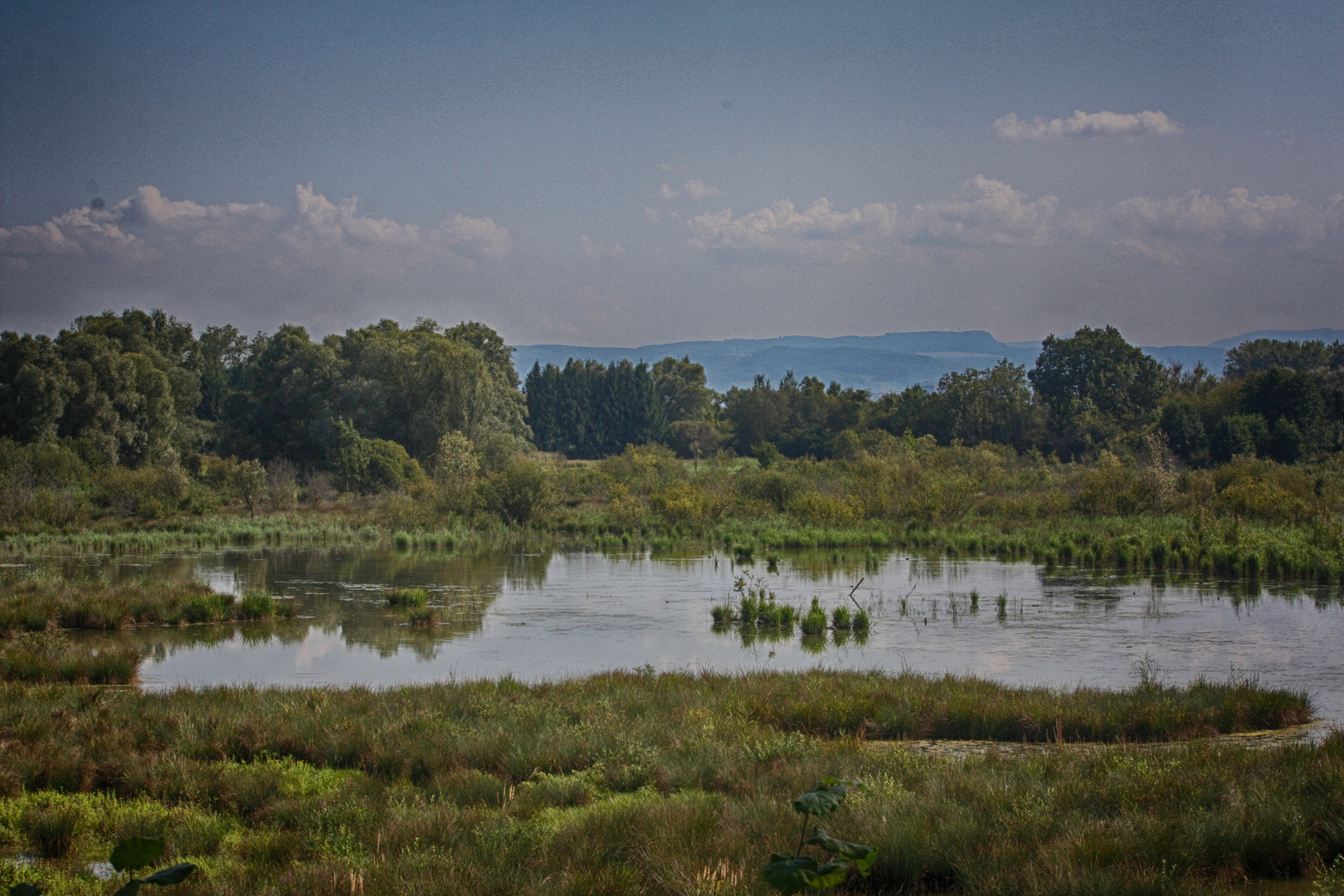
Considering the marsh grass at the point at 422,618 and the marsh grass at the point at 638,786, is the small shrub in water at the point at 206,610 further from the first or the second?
the marsh grass at the point at 638,786

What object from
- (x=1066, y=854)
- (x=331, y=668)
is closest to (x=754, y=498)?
(x=331, y=668)

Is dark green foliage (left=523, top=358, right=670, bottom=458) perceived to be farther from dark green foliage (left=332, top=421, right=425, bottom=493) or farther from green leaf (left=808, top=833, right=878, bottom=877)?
green leaf (left=808, top=833, right=878, bottom=877)

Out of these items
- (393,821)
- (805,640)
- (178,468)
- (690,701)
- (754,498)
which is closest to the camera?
(393,821)

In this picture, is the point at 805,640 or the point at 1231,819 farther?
the point at 805,640

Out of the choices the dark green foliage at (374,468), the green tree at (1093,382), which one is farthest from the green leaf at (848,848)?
the green tree at (1093,382)

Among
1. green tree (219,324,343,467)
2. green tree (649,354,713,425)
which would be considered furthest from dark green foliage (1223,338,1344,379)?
green tree (219,324,343,467)

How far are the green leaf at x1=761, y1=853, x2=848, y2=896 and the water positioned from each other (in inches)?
380

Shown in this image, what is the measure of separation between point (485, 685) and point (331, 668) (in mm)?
4056

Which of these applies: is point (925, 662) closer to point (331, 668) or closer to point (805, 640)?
point (805, 640)

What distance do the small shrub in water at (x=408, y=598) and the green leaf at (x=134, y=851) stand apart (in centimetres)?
1644

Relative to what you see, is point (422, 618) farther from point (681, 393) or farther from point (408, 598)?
point (681, 393)

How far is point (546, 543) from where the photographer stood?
33.8 metres

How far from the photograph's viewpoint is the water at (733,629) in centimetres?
1392

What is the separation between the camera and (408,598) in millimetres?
19734
